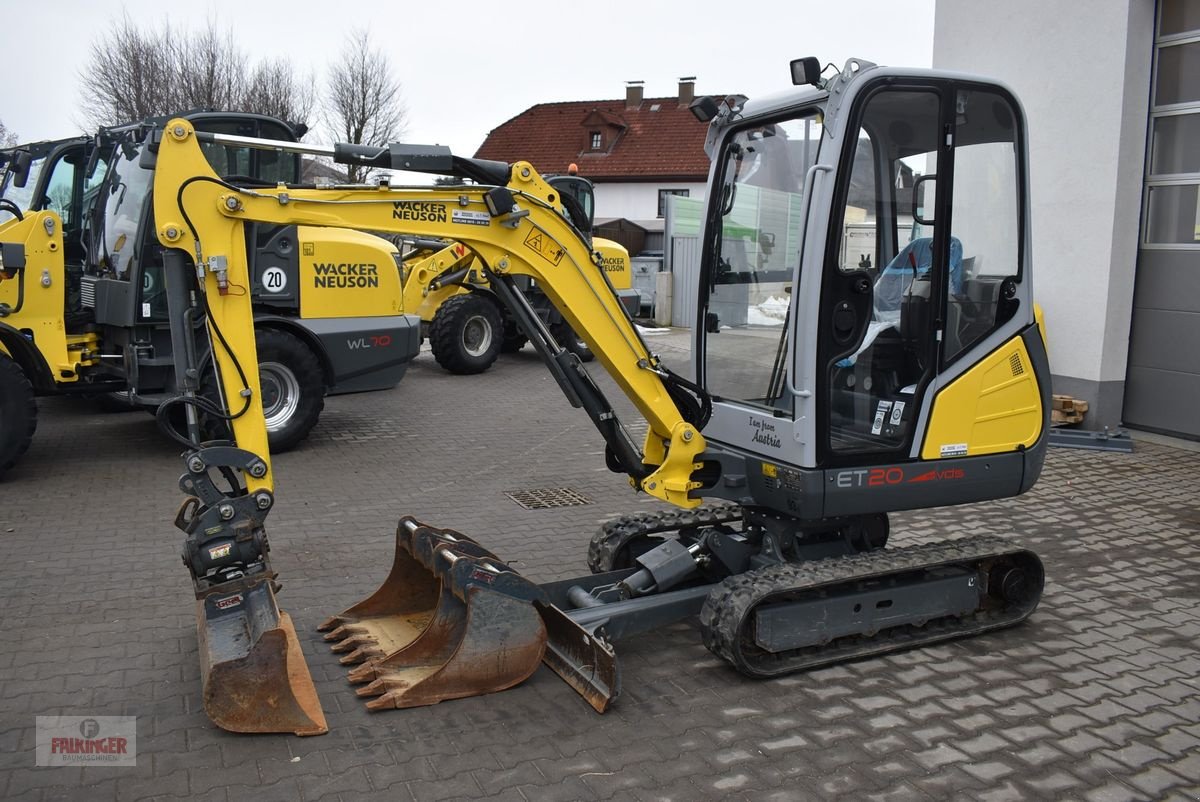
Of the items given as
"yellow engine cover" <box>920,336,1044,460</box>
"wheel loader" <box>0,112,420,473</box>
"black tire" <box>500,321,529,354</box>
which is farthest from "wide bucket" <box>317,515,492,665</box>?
"black tire" <box>500,321,529,354</box>

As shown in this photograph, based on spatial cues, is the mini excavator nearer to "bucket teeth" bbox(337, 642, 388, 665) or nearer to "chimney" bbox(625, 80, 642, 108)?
"bucket teeth" bbox(337, 642, 388, 665)

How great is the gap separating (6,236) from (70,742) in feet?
19.9

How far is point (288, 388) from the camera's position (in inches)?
359

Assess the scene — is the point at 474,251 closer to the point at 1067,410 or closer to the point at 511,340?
the point at 1067,410

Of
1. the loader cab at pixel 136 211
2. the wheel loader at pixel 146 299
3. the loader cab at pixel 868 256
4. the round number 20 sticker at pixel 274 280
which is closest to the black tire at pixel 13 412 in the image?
the wheel loader at pixel 146 299

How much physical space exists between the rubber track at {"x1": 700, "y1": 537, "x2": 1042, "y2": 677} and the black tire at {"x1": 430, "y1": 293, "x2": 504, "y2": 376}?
32.2 ft

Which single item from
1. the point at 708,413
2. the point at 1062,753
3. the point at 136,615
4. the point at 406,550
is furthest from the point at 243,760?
the point at 1062,753

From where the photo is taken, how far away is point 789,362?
4.66 m

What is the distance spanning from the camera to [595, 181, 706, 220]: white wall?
38562mm

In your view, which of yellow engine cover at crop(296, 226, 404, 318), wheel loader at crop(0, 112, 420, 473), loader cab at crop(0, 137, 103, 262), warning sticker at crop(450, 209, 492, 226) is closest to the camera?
warning sticker at crop(450, 209, 492, 226)

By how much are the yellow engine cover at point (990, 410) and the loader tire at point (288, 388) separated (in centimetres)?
597

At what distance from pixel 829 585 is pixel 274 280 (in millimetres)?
6331

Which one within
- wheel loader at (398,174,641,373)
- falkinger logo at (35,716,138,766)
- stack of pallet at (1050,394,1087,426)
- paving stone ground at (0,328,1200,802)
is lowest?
paving stone ground at (0,328,1200,802)

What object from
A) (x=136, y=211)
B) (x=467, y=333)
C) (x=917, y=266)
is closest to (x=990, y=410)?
(x=917, y=266)
